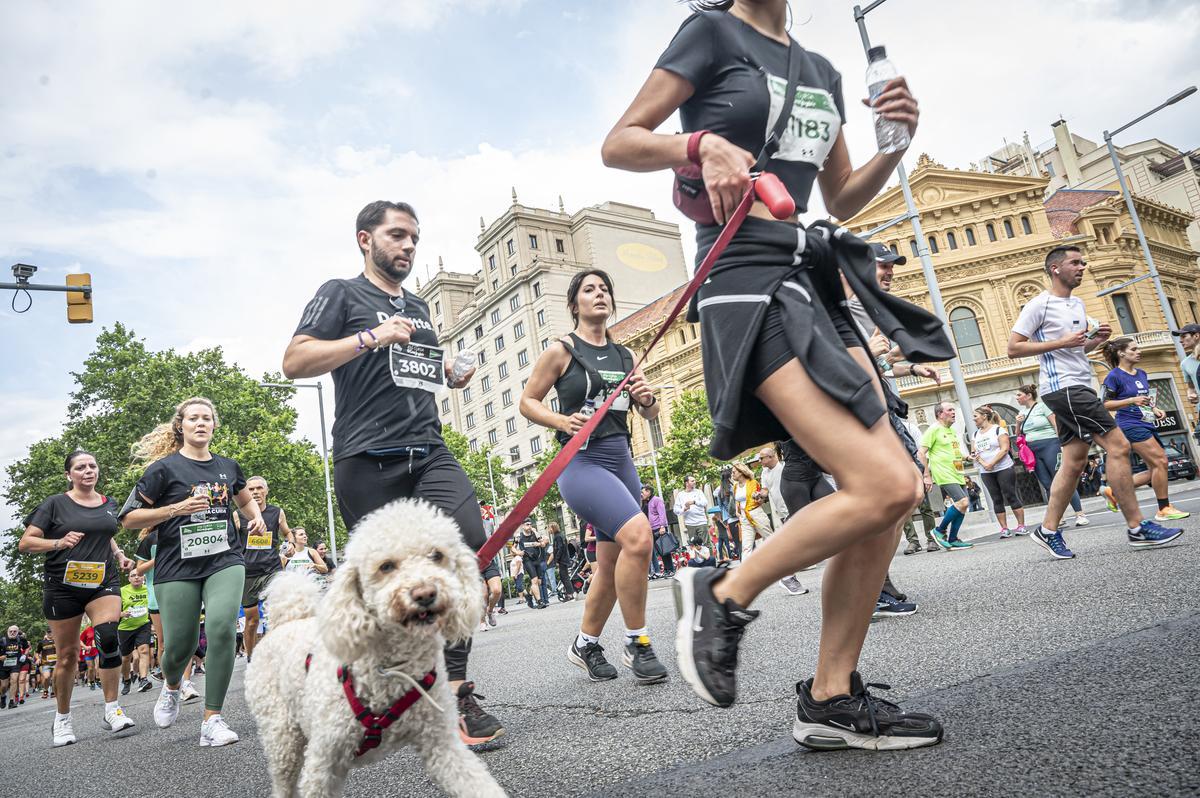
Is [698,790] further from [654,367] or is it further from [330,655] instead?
[654,367]

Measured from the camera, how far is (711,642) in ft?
6.48

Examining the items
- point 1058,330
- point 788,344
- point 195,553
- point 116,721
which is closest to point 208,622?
point 195,553

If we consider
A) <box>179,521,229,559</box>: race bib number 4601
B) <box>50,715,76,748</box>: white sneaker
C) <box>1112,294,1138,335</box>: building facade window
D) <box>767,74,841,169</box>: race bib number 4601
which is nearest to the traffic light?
<box>50,715,76,748</box>: white sneaker

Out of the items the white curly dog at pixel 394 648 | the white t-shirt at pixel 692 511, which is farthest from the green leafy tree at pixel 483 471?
the white curly dog at pixel 394 648

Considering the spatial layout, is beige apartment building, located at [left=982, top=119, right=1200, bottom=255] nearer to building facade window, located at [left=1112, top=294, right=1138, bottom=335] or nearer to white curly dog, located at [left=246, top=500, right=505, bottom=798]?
building facade window, located at [left=1112, top=294, right=1138, bottom=335]

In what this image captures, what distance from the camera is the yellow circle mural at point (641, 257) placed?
73.2 metres

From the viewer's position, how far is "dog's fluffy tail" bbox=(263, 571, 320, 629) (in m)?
2.95

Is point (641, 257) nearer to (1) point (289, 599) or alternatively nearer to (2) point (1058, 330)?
(2) point (1058, 330)

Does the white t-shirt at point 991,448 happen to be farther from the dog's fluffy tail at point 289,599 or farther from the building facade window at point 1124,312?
the building facade window at point 1124,312

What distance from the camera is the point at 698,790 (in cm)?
206

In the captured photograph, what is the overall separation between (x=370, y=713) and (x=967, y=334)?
44.2 meters

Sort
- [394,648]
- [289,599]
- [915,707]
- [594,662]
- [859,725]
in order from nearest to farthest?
[859,725], [394,648], [915,707], [289,599], [594,662]

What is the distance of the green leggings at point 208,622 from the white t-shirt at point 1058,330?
626 centimetres

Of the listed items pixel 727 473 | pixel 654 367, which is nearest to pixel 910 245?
pixel 654 367
